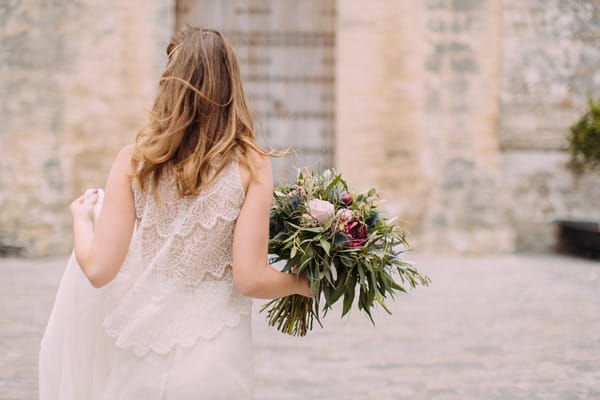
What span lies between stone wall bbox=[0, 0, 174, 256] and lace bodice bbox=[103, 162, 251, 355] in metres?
7.51

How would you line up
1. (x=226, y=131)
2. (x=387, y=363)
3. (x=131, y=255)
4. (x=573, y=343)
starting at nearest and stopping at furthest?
1. (x=226, y=131)
2. (x=131, y=255)
3. (x=387, y=363)
4. (x=573, y=343)

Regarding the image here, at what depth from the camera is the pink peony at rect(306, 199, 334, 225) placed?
216cm

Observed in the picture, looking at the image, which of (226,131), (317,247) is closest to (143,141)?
(226,131)

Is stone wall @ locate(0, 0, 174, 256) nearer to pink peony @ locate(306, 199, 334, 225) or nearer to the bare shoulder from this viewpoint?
pink peony @ locate(306, 199, 334, 225)

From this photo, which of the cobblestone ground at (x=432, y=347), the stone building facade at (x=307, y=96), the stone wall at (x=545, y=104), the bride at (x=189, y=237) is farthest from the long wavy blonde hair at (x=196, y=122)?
the stone wall at (x=545, y=104)

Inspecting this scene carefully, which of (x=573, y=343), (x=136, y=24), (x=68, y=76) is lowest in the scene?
(x=573, y=343)

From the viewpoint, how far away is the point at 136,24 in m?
9.24

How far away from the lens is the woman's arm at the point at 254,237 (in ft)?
6.15

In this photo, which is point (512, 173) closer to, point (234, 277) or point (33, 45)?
point (33, 45)

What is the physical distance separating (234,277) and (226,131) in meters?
0.37

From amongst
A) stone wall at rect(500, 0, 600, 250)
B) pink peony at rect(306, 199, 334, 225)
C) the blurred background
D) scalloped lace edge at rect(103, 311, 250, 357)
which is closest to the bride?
scalloped lace edge at rect(103, 311, 250, 357)

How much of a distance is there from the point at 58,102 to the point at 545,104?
6.58 metres

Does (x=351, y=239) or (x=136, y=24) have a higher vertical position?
(x=136, y=24)

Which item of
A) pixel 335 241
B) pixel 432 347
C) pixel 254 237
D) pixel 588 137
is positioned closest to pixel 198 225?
pixel 254 237
